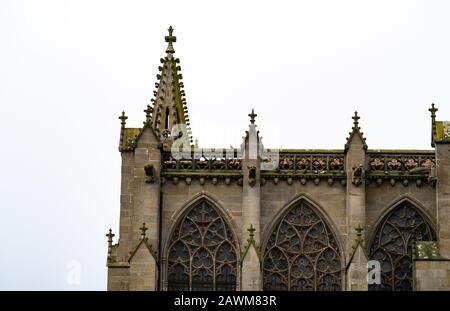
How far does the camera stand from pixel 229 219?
5400 cm

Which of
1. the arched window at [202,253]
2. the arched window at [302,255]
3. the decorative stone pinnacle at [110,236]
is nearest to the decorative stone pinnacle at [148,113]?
the arched window at [202,253]

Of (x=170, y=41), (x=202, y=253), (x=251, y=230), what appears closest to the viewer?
(x=251, y=230)

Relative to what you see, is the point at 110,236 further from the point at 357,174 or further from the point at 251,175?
the point at 357,174

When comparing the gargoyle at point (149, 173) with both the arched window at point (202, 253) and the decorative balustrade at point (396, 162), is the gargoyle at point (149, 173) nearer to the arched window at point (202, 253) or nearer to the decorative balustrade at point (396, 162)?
the arched window at point (202, 253)

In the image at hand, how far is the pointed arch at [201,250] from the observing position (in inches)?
2116

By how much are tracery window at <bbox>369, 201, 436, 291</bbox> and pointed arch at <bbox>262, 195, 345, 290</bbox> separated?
1214mm

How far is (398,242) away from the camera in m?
53.9

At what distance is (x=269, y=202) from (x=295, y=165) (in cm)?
136

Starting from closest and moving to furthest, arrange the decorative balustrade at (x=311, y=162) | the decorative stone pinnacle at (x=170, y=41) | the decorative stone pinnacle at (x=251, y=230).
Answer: the decorative stone pinnacle at (x=251, y=230), the decorative balustrade at (x=311, y=162), the decorative stone pinnacle at (x=170, y=41)

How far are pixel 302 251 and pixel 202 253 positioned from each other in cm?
297

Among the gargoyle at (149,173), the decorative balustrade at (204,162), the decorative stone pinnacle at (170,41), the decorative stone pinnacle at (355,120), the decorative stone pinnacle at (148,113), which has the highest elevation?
the decorative stone pinnacle at (170,41)

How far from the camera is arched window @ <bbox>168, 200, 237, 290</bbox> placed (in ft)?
176

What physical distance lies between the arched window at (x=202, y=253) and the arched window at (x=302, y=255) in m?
1.16

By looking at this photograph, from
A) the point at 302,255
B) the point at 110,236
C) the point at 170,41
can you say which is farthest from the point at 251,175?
the point at 170,41
